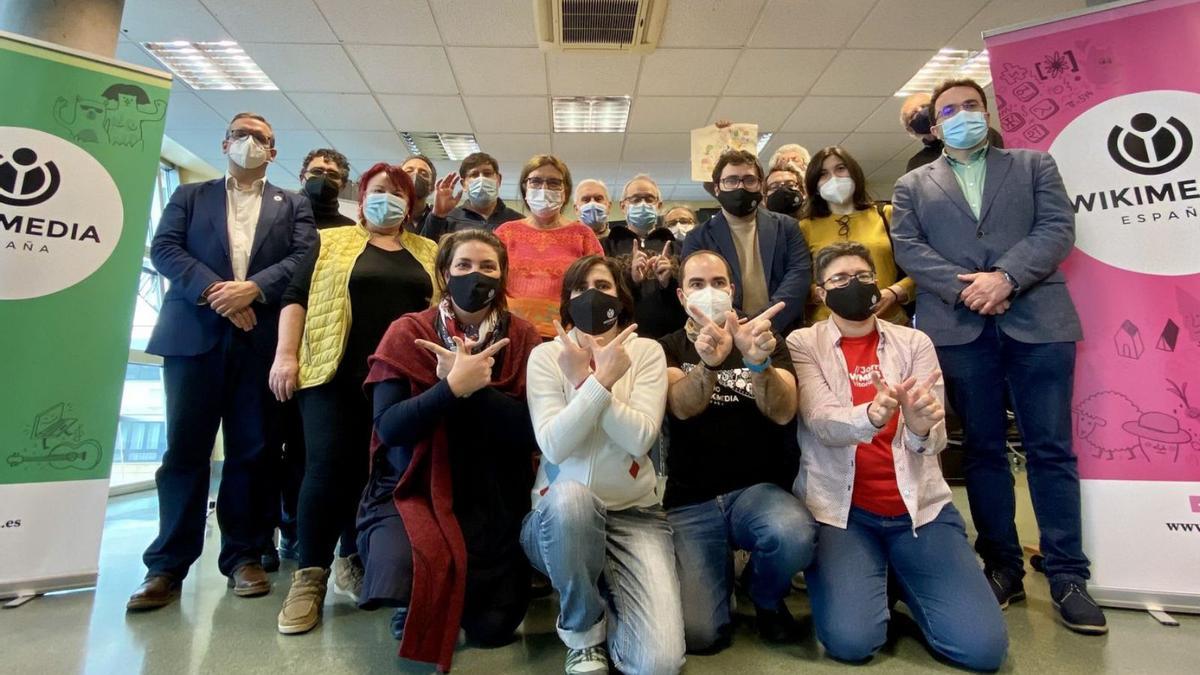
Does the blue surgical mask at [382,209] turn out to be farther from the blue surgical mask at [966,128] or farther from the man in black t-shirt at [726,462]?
the blue surgical mask at [966,128]

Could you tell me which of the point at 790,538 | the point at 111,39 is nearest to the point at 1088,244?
Answer: the point at 790,538

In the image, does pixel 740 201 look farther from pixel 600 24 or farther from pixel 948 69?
pixel 948 69

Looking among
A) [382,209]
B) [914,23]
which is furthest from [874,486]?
[914,23]

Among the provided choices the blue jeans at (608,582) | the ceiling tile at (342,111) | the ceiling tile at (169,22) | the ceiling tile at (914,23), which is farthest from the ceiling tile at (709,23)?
the blue jeans at (608,582)

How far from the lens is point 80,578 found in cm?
214

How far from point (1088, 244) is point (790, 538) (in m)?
1.57

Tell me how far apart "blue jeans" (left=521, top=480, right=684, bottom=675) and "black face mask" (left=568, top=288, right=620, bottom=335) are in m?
0.46

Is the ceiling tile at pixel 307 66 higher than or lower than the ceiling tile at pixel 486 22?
lower

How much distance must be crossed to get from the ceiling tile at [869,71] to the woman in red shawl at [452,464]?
13.3 ft

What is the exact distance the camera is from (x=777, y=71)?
15.6 feet

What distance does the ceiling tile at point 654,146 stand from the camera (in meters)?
6.05

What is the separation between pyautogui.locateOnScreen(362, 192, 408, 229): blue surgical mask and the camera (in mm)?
2184

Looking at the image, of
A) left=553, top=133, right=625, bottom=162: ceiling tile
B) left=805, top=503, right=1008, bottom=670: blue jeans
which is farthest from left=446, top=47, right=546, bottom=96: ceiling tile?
left=805, top=503, right=1008, bottom=670: blue jeans

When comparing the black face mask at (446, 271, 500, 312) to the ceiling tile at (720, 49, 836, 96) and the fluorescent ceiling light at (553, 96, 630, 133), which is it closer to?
the ceiling tile at (720, 49, 836, 96)
